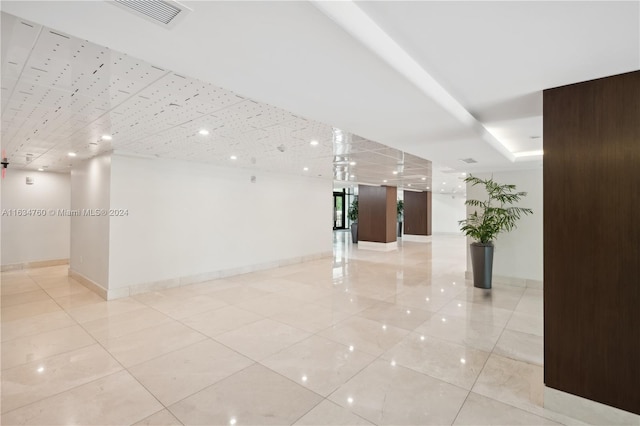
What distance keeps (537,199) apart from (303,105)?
6.01 metres

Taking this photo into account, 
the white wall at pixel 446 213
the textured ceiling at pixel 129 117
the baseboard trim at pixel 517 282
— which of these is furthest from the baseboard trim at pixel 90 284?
the white wall at pixel 446 213

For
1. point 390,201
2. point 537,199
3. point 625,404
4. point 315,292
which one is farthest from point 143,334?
point 390,201

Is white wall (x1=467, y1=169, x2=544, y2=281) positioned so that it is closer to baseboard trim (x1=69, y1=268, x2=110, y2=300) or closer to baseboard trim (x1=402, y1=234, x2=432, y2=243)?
baseboard trim (x1=69, y1=268, x2=110, y2=300)

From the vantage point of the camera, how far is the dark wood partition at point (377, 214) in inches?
479

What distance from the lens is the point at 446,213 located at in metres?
19.5

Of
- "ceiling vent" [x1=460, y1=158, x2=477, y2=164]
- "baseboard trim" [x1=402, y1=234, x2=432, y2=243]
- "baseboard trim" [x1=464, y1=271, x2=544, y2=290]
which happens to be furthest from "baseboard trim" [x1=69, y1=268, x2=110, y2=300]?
"baseboard trim" [x1=402, y1=234, x2=432, y2=243]

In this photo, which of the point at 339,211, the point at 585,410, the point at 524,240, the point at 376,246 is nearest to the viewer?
the point at 585,410

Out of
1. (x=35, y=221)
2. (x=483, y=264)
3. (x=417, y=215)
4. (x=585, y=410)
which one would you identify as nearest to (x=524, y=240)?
(x=483, y=264)

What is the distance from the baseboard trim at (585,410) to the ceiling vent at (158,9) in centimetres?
367

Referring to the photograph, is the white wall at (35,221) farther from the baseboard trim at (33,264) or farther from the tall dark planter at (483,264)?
the tall dark planter at (483,264)

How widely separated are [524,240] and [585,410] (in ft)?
15.9

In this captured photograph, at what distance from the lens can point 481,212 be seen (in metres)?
7.03

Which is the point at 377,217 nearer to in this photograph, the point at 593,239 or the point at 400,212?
the point at 400,212

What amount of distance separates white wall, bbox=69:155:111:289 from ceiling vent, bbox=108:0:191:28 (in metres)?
5.12
